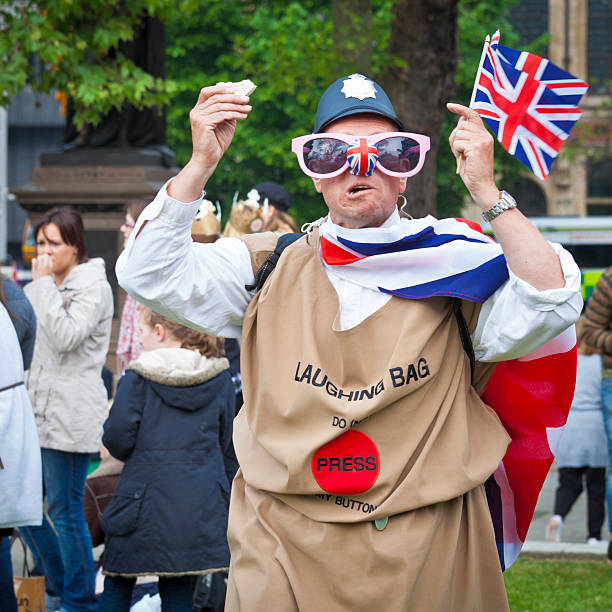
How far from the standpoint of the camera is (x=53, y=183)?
11711 millimetres

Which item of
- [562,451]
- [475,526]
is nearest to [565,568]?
[562,451]

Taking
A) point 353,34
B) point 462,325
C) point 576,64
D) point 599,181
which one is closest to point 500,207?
point 462,325

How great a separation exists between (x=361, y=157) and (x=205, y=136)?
41 centimetres

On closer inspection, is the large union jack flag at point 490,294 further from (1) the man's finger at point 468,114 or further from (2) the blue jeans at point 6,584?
(2) the blue jeans at point 6,584

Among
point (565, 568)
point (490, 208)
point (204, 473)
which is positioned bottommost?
point (565, 568)

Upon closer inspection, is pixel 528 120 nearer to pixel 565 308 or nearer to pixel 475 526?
pixel 565 308

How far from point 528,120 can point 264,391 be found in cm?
106

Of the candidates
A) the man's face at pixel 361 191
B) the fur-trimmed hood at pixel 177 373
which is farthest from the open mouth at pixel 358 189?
the fur-trimmed hood at pixel 177 373

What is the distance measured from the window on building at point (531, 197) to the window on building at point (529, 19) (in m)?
5.22

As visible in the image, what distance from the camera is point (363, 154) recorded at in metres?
3.13

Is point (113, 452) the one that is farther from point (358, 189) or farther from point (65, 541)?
point (358, 189)

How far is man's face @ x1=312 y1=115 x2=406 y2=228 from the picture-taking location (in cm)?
317

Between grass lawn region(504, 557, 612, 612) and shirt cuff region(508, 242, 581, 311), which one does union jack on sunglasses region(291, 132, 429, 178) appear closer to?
shirt cuff region(508, 242, 581, 311)

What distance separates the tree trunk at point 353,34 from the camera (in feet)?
43.7
